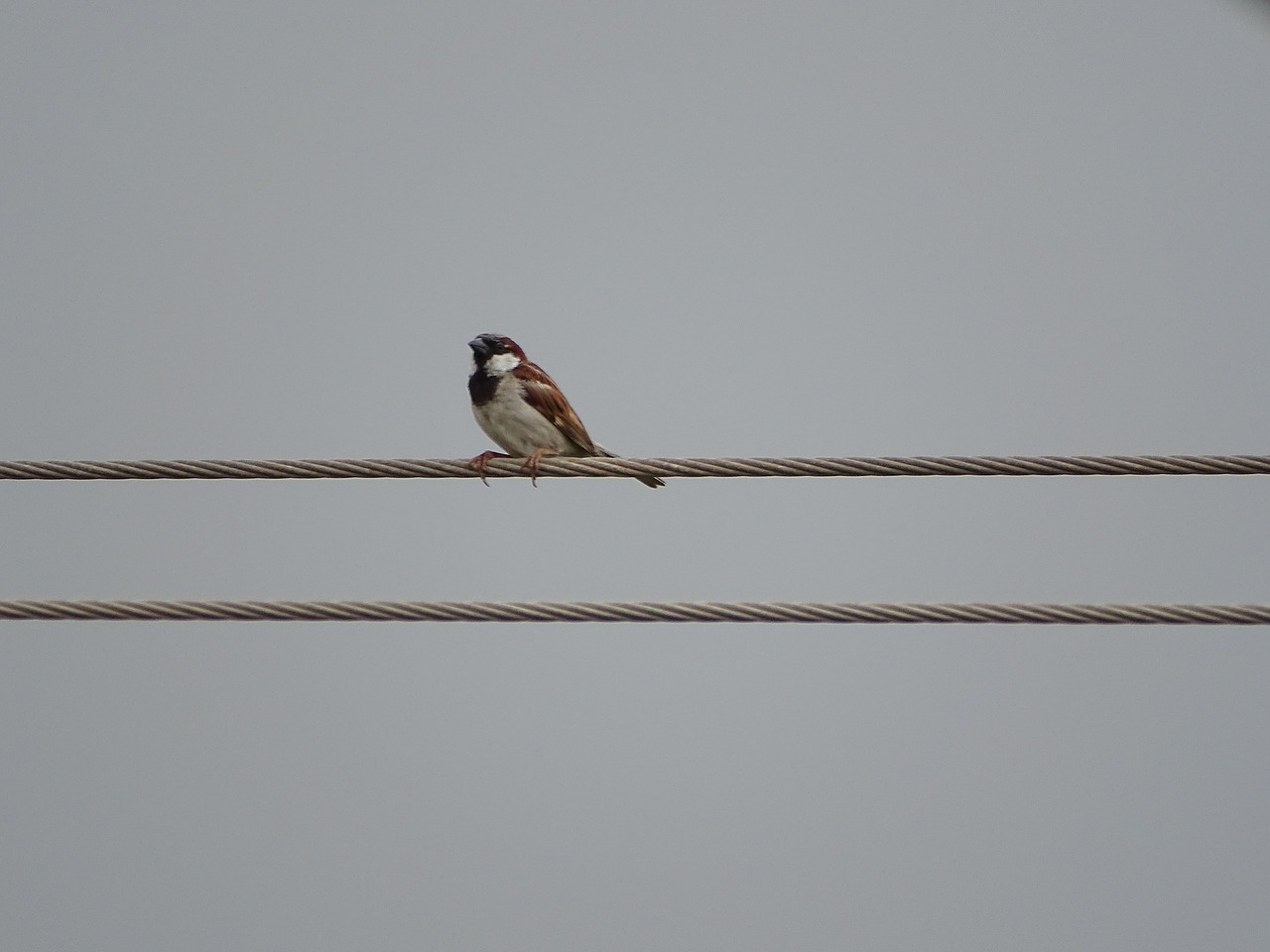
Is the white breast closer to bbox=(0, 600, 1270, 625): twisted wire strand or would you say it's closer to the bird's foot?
the bird's foot

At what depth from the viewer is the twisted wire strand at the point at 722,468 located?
4266mm

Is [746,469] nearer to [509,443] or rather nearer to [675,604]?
[675,604]

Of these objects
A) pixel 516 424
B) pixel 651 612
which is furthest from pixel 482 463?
pixel 651 612

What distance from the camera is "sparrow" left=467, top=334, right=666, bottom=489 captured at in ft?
25.2

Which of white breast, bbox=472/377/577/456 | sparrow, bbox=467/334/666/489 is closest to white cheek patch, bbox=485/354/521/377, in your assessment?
sparrow, bbox=467/334/666/489

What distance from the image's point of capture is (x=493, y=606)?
165 inches

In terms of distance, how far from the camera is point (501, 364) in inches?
318

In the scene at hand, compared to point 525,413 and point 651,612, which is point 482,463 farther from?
point 651,612

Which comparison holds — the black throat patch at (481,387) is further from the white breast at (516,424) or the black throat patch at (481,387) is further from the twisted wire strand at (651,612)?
the twisted wire strand at (651,612)

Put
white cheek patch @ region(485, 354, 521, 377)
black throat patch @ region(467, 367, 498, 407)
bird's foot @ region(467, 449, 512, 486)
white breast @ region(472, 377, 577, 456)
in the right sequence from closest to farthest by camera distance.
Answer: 1. bird's foot @ region(467, 449, 512, 486)
2. white breast @ region(472, 377, 577, 456)
3. black throat patch @ region(467, 367, 498, 407)
4. white cheek patch @ region(485, 354, 521, 377)

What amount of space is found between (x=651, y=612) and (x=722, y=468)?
720mm

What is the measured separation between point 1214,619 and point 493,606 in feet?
7.27

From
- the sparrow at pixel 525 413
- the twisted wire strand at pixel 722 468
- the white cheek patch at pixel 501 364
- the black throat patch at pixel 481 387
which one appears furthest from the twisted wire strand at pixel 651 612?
the white cheek patch at pixel 501 364

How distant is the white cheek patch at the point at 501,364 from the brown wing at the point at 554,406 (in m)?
0.08
